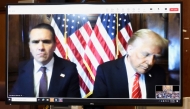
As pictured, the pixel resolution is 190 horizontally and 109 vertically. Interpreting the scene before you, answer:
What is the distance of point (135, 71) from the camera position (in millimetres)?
1610

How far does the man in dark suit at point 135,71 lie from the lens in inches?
62.7

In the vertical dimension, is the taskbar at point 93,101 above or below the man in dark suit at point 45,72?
below

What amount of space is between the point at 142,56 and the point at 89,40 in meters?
0.30

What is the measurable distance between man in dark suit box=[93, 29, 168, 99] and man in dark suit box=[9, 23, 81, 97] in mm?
147

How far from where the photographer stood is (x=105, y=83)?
1616 mm

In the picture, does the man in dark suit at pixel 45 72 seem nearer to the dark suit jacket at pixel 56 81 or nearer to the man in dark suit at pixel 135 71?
the dark suit jacket at pixel 56 81

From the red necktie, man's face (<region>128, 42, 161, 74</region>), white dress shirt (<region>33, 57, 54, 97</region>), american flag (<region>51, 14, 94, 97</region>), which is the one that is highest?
american flag (<region>51, 14, 94, 97</region>)

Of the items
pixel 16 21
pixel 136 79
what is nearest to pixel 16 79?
pixel 16 21

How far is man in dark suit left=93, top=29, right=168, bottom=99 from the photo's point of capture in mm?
1594

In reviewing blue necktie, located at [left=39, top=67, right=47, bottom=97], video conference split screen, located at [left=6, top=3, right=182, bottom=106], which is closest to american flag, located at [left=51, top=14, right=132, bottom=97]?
video conference split screen, located at [left=6, top=3, right=182, bottom=106]

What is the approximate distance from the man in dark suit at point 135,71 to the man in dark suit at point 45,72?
0.15 metres

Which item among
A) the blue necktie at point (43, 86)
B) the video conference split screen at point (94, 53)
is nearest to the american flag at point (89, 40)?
the video conference split screen at point (94, 53)

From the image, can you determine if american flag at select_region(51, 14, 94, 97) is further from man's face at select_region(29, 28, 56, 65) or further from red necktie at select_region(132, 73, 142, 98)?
red necktie at select_region(132, 73, 142, 98)

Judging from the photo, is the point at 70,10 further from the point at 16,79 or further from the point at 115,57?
the point at 16,79
